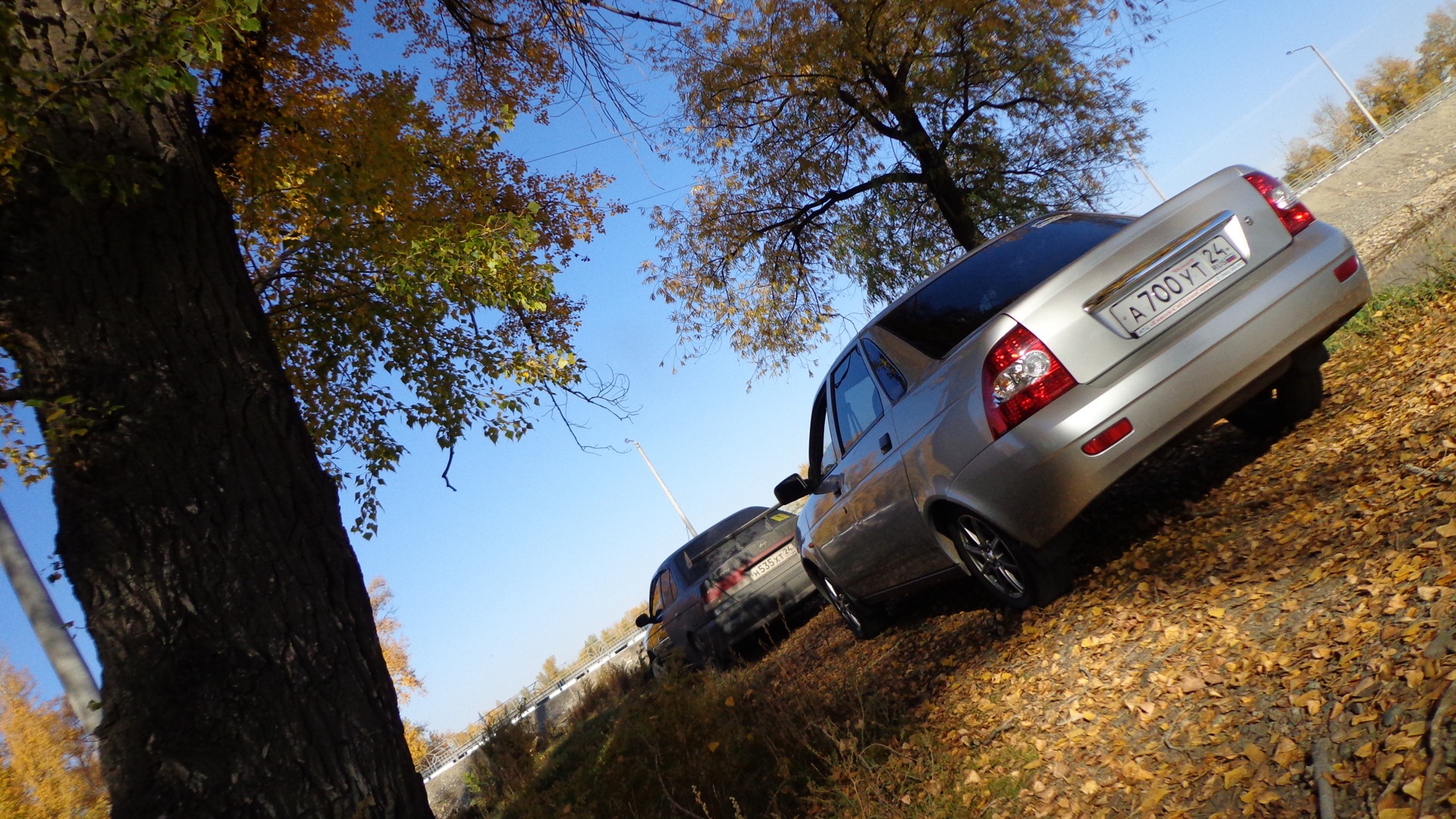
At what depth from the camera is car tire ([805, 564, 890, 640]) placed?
6.39 m

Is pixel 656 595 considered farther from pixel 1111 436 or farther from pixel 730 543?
pixel 1111 436

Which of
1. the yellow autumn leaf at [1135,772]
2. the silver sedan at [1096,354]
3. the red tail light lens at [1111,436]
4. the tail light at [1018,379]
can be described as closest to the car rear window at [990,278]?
the silver sedan at [1096,354]

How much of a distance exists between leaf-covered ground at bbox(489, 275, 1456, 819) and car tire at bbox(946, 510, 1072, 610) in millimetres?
123

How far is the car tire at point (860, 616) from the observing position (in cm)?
639

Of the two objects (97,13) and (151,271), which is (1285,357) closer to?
(151,271)

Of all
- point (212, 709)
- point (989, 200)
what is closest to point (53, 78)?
point (212, 709)

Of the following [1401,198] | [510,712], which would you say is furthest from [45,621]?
[1401,198]

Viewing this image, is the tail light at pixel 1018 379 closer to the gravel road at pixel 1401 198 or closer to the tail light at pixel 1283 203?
the tail light at pixel 1283 203

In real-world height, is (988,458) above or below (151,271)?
below

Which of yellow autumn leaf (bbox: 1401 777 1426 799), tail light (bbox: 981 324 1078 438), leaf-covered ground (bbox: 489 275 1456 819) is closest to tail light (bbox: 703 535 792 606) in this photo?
leaf-covered ground (bbox: 489 275 1456 819)

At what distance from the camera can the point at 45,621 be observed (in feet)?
29.2

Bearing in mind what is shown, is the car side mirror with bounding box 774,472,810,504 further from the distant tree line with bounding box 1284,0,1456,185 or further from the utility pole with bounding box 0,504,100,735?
the distant tree line with bounding box 1284,0,1456,185

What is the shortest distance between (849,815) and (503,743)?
6432 mm

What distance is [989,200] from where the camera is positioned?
572 inches
